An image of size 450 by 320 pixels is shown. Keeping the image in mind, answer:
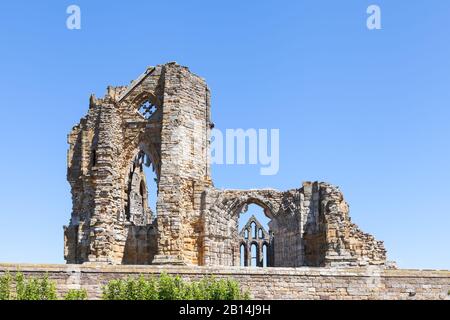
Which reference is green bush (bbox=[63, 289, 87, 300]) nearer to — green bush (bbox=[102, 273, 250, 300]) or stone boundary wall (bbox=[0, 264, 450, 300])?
green bush (bbox=[102, 273, 250, 300])

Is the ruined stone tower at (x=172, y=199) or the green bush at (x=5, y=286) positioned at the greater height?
the ruined stone tower at (x=172, y=199)

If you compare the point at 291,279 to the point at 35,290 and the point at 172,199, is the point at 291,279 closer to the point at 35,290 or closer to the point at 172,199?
the point at 35,290

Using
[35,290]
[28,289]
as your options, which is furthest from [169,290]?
[28,289]

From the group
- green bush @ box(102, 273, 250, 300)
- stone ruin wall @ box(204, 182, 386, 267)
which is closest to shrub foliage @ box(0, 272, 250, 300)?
green bush @ box(102, 273, 250, 300)

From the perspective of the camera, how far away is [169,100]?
1391 inches

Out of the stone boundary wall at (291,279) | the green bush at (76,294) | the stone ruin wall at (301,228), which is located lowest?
the green bush at (76,294)

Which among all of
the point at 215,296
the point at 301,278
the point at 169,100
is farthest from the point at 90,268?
the point at 169,100

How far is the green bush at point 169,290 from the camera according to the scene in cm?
2259

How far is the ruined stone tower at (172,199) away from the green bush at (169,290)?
9059mm

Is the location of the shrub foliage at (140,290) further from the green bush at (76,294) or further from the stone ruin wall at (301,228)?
the stone ruin wall at (301,228)

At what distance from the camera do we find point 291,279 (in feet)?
82.4

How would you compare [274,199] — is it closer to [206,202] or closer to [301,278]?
[206,202]

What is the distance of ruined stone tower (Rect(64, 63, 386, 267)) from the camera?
109ft

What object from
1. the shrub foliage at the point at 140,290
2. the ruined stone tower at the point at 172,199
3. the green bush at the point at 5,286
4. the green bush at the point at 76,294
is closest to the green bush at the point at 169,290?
the shrub foliage at the point at 140,290
